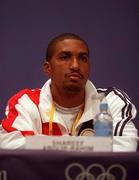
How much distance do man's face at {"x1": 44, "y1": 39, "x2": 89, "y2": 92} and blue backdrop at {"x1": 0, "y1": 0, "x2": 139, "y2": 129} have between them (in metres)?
0.74

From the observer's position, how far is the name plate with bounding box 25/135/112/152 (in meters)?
0.94

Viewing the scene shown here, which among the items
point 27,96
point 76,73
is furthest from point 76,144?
point 27,96

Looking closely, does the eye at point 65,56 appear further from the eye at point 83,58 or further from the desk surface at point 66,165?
the desk surface at point 66,165

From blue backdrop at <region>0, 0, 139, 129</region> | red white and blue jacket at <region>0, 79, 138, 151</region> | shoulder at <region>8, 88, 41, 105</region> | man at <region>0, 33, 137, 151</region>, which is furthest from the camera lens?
blue backdrop at <region>0, 0, 139, 129</region>

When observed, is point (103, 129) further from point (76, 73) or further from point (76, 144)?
point (76, 73)

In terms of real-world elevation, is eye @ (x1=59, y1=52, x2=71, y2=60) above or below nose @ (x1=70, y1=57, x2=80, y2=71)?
above

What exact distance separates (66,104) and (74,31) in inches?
34.2

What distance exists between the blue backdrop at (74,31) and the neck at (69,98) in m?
0.69

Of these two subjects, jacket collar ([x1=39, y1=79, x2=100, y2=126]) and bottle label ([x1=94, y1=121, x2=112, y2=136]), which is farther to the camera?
jacket collar ([x1=39, y1=79, x2=100, y2=126])

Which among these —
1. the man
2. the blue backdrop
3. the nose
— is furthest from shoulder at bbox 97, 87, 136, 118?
the blue backdrop

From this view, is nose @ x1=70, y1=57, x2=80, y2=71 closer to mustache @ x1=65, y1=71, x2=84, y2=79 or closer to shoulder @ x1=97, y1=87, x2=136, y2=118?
mustache @ x1=65, y1=71, x2=84, y2=79

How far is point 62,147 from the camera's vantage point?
0.94 meters

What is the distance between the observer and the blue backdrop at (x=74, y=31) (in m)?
2.40

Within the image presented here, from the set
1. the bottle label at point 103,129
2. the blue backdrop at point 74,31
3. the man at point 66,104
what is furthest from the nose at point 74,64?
the blue backdrop at point 74,31
